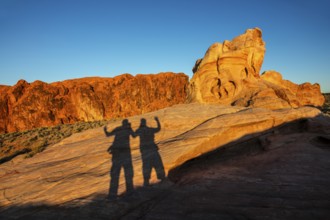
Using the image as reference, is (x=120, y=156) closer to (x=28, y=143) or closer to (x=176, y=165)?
(x=176, y=165)

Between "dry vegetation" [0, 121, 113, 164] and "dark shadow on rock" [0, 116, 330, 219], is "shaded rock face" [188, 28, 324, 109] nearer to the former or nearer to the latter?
"dark shadow on rock" [0, 116, 330, 219]

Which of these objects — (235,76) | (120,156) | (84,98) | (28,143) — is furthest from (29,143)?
(84,98)

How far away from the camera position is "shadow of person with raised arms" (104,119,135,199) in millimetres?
6992

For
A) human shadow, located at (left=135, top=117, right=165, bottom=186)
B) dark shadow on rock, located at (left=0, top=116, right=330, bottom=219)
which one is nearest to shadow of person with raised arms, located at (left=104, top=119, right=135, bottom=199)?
human shadow, located at (left=135, top=117, right=165, bottom=186)

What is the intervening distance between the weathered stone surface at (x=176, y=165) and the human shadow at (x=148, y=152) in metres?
0.17

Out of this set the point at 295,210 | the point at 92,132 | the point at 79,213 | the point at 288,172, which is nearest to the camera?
the point at 295,210

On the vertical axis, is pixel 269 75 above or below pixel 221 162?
above

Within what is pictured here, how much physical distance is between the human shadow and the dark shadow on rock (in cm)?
38

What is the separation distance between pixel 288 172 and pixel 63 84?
57972 millimetres

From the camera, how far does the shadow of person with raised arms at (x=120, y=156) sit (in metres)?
6.99

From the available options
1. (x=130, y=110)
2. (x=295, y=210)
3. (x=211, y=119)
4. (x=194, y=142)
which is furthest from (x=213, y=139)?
(x=130, y=110)

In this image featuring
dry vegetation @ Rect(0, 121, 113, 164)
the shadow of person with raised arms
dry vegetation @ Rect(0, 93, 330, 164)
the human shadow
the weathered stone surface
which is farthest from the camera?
dry vegetation @ Rect(0, 93, 330, 164)

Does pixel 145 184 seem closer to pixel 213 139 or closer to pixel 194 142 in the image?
pixel 194 142

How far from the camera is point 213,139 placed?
28.0 ft
